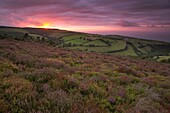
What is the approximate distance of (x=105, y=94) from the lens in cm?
570

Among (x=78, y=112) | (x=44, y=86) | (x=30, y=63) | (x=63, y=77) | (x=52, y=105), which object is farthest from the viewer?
(x=30, y=63)

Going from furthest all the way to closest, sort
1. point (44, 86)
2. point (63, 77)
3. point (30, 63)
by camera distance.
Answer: point (30, 63) < point (63, 77) < point (44, 86)

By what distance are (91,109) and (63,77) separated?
Answer: 2.71 meters

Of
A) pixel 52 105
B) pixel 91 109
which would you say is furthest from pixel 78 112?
pixel 52 105

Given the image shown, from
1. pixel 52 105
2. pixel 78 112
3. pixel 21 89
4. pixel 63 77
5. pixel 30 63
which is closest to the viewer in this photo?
pixel 78 112

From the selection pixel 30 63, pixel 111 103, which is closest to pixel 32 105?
pixel 111 103

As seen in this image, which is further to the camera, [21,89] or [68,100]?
[21,89]

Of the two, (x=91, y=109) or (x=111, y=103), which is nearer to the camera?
(x=91, y=109)

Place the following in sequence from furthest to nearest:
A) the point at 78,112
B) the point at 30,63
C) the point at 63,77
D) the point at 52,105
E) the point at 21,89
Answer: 1. the point at 30,63
2. the point at 63,77
3. the point at 21,89
4. the point at 52,105
5. the point at 78,112

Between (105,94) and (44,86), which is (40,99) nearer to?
(44,86)

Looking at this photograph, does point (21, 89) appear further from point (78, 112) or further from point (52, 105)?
point (78, 112)

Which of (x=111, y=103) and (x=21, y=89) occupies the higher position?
(x=21, y=89)

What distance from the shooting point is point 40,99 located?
4.56m

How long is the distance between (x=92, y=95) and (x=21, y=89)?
230 cm
